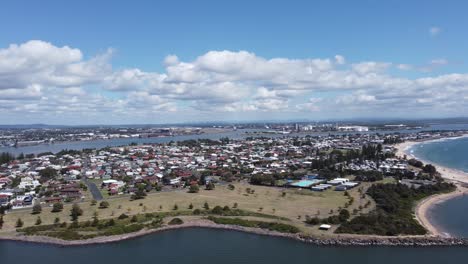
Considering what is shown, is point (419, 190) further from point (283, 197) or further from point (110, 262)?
point (110, 262)

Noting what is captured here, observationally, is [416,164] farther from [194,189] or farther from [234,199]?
[194,189]

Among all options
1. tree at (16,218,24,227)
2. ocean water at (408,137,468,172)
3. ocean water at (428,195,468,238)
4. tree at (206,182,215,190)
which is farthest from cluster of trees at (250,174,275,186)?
ocean water at (408,137,468,172)

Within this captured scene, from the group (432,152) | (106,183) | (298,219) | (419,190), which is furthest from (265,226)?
(432,152)

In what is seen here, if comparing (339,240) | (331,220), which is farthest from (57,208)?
(339,240)

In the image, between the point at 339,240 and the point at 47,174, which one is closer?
the point at 339,240

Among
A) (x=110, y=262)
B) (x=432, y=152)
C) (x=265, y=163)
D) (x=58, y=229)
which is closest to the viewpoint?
(x=110, y=262)

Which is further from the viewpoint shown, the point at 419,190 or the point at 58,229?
the point at 419,190

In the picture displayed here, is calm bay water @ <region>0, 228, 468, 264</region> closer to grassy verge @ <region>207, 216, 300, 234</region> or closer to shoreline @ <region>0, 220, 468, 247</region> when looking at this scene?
shoreline @ <region>0, 220, 468, 247</region>
